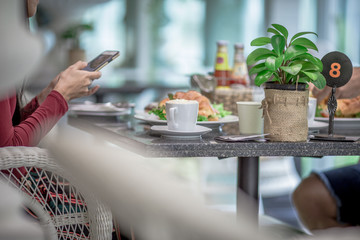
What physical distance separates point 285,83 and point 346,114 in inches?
19.9

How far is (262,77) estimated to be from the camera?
116cm

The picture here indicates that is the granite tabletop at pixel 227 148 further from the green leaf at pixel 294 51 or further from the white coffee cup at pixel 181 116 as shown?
the green leaf at pixel 294 51

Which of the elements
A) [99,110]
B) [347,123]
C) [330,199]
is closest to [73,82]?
[99,110]

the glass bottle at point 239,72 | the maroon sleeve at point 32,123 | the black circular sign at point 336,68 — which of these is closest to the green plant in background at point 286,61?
the black circular sign at point 336,68

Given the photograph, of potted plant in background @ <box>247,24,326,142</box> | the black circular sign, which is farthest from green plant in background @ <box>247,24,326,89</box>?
the black circular sign

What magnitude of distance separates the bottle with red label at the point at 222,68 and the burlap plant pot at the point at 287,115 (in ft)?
2.34

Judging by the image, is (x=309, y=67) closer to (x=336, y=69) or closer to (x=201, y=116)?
(x=336, y=69)

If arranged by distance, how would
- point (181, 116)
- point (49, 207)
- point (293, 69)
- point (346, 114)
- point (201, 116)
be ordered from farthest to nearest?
1. point (346, 114)
2. point (201, 116)
3. point (181, 116)
4. point (293, 69)
5. point (49, 207)

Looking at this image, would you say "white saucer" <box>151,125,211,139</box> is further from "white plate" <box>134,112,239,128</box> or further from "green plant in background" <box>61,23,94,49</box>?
"green plant in background" <box>61,23,94,49</box>

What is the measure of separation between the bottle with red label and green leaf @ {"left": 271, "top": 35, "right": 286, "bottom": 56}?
2.48 ft

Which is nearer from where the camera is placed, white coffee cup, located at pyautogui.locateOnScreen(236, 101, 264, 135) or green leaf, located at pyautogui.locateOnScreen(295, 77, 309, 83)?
green leaf, located at pyautogui.locateOnScreen(295, 77, 309, 83)

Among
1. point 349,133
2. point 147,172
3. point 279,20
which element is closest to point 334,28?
point 279,20

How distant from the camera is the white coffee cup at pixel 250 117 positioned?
135 centimetres

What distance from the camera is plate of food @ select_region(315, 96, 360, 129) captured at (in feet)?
5.05
